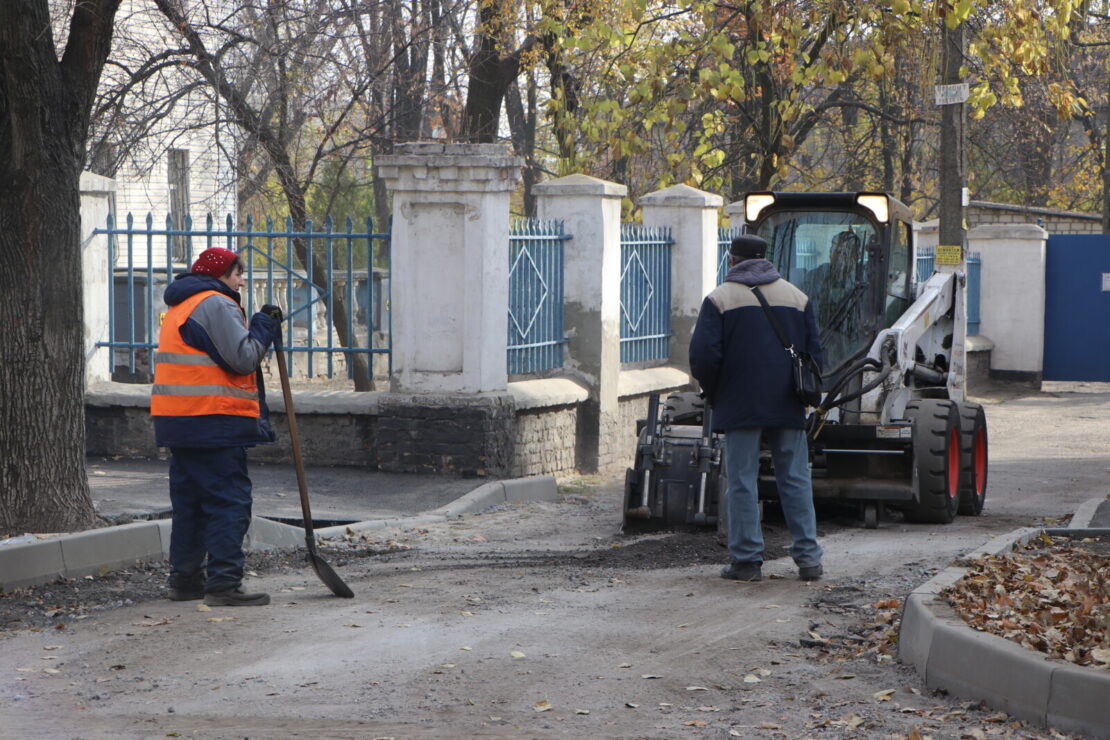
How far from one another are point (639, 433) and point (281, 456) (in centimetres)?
372

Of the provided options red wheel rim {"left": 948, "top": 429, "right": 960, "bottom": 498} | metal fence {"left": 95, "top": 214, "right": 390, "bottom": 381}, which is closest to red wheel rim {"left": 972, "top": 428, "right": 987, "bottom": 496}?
red wheel rim {"left": 948, "top": 429, "right": 960, "bottom": 498}

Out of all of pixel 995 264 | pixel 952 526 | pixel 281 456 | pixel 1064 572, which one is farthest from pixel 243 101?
pixel 995 264

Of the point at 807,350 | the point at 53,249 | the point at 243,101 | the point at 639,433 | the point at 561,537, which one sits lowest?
the point at 561,537

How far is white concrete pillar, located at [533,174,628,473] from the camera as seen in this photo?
13039 mm

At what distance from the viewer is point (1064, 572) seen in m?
7.18

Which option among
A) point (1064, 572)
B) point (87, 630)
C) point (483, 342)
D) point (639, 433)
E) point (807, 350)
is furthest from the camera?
point (483, 342)

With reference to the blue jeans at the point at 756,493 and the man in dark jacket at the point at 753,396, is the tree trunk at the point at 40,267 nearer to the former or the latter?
the man in dark jacket at the point at 753,396

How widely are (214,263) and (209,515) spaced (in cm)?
119

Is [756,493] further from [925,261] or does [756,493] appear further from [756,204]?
[925,261]

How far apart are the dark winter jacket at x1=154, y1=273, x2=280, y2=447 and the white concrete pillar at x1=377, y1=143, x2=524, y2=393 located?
4563 millimetres

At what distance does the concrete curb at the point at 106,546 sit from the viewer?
7.30m

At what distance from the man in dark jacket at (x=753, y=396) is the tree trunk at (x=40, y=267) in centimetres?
341

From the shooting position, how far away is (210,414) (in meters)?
6.97

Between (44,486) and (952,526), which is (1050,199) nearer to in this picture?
(952,526)
